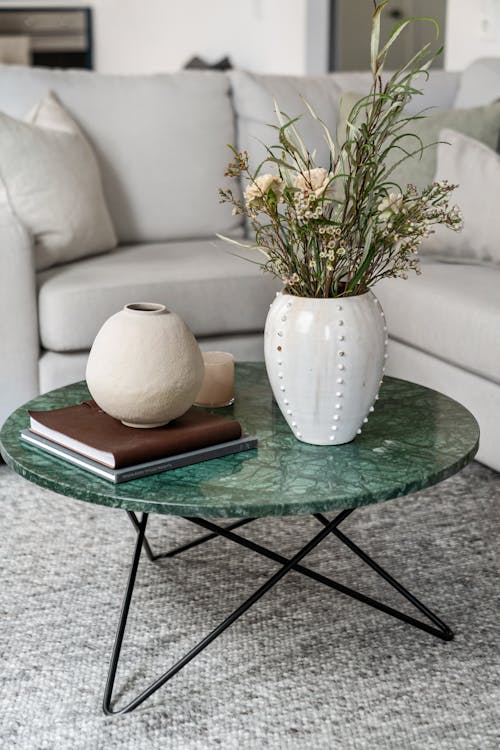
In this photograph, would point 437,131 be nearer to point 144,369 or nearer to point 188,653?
point 144,369

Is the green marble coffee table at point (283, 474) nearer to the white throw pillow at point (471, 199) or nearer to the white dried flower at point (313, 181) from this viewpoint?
the white dried flower at point (313, 181)

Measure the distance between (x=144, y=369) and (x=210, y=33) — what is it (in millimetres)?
5798

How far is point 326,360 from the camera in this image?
1450 mm

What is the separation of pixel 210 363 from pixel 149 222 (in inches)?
59.2

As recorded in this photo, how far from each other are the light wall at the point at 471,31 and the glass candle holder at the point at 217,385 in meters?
2.89

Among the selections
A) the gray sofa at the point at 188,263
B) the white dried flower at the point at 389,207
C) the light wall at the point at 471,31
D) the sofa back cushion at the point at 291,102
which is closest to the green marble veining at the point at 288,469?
the white dried flower at the point at 389,207

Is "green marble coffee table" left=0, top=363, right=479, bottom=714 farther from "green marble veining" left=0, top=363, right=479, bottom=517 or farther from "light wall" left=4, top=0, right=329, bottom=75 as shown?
"light wall" left=4, top=0, right=329, bottom=75

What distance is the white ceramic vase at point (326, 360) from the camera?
56.9 inches

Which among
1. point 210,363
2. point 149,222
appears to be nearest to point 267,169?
point 149,222

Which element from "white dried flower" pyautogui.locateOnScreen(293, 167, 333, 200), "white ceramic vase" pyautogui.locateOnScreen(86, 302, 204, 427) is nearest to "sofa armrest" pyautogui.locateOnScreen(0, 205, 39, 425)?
"white ceramic vase" pyautogui.locateOnScreen(86, 302, 204, 427)

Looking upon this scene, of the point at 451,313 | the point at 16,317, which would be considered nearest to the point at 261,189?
the point at 451,313

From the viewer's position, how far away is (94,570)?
6.28ft

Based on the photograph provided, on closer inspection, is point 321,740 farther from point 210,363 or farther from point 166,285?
point 166,285

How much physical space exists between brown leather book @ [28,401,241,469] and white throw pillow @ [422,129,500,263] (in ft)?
4.71
